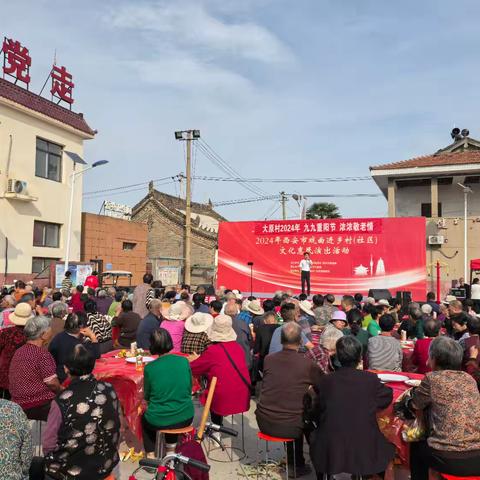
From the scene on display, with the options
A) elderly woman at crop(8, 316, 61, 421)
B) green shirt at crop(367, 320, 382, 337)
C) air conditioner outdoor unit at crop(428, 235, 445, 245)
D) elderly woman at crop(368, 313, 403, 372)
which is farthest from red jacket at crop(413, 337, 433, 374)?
air conditioner outdoor unit at crop(428, 235, 445, 245)

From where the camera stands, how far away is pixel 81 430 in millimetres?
2748

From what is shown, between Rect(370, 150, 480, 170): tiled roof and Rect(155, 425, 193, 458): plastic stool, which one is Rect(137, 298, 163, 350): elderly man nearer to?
Rect(155, 425, 193, 458): plastic stool

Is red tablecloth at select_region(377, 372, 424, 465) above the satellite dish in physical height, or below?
below

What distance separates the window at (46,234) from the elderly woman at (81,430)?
16.3m

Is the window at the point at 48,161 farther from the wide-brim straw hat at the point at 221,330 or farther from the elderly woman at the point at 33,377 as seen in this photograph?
the wide-brim straw hat at the point at 221,330

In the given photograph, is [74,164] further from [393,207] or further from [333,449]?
[333,449]

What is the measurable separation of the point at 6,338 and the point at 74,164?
53.1 feet

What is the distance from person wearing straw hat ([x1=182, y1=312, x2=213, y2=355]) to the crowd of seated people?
0.01 meters

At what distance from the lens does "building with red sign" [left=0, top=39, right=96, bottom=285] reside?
16.3 metres

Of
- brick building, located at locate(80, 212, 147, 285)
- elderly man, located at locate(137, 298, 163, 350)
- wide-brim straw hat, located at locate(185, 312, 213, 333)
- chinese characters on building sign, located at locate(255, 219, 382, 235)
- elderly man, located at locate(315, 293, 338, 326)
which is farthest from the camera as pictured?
brick building, located at locate(80, 212, 147, 285)

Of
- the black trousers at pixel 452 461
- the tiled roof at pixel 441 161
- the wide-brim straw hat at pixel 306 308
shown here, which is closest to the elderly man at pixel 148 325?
the wide-brim straw hat at pixel 306 308

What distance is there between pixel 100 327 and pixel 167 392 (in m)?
2.81

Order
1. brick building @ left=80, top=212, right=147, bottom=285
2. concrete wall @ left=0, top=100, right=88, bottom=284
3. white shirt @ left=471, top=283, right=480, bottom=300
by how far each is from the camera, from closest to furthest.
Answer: white shirt @ left=471, top=283, right=480, bottom=300 → concrete wall @ left=0, top=100, right=88, bottom=284 → brick building @ left=80, top=212, right=147, bottom=285

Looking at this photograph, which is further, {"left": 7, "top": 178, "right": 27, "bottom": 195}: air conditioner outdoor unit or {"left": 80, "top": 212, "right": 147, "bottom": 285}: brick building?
{"left": 80, "top": 212, "right": 147, "bottom": 285}: brick building
